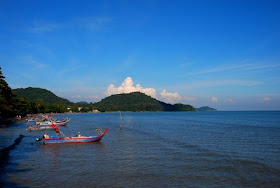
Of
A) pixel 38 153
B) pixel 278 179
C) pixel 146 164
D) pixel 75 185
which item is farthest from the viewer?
pixel 38 153

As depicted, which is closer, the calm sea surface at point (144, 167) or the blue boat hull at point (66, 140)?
the calm sea surface at point (144, 167)

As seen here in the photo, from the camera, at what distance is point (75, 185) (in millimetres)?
16156

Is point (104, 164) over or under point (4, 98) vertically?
under

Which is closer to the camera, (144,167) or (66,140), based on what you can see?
(144,167)

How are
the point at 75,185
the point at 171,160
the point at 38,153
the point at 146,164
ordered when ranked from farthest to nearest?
the point at 38,153 → the point at 171,160 → the point at 146,164 → the point at 75,185

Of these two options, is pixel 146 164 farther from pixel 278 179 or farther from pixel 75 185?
pixel 278 179

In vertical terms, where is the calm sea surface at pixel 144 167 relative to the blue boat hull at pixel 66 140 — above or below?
below

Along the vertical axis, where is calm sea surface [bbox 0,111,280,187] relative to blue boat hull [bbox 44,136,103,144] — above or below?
below

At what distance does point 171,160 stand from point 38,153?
14476 mm

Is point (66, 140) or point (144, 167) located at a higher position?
point (66, 140)

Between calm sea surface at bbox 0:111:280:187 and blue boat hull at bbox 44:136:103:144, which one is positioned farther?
blue boat hull at bbox 44:136:103:144

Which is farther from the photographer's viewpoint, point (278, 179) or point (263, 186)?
point (278, 179)

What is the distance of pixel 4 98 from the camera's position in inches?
2491

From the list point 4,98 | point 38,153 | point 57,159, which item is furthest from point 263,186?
point 4,98
